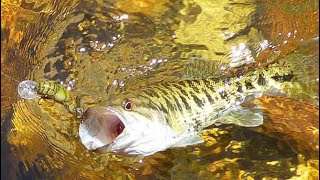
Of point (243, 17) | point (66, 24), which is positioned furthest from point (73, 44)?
point (243, 17)

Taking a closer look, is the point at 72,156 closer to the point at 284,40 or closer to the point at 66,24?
the point at 66,24

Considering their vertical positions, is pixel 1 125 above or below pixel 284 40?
below

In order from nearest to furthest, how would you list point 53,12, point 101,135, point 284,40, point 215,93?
1. point 101,135
2. point 215,93
3. point 284,40
4. point 53,12

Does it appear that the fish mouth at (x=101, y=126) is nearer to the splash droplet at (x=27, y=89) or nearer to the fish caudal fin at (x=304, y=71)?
the splash droplet at (x=27, y=89)

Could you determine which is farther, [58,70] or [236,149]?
[58,70]

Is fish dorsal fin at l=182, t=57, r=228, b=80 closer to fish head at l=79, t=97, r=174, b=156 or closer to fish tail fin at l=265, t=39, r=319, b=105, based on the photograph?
fish tail fin at l=265, t=39, r=319, b=105

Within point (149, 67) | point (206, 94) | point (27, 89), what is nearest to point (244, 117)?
point (206, 94)
